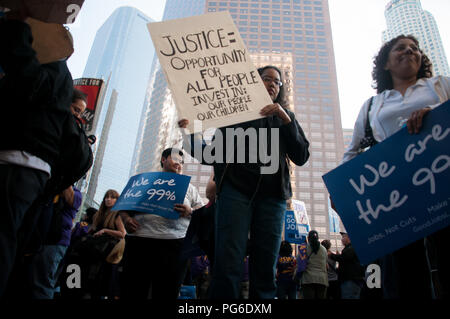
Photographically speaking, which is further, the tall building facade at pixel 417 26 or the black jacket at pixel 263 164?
the tall building facade at pixel 417 26

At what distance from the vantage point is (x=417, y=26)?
9062 centimetres

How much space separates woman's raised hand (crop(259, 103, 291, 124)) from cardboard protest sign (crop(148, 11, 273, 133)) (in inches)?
1.7

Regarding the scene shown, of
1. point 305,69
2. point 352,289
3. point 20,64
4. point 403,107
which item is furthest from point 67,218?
point 305,69

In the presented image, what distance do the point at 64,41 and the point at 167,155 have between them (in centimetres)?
191

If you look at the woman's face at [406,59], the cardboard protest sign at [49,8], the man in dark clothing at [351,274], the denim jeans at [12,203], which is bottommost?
the denim jeans at [12,203]

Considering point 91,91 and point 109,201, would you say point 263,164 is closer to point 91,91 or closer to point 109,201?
point 109,201

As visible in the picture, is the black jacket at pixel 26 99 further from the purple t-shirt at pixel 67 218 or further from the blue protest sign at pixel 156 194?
the purple t-shirt at pixel 67 218

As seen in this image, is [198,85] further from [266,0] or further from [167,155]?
[266,0]

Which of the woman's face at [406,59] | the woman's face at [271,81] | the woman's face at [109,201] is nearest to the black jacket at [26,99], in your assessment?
the woman's face at [271,81]

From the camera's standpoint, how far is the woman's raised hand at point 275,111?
1928mm

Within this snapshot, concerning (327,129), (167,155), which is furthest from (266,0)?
(167,155)

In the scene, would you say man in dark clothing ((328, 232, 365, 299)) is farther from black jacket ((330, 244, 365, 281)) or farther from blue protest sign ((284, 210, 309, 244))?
blue protest sign ((284, 210, 309, 244))

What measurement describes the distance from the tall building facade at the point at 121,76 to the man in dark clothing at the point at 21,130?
411 ft

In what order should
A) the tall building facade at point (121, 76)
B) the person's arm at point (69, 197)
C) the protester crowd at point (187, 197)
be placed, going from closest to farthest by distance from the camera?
the protester crowd at point (187, 197), the person's arm at point (69, 197), the tall building facade at point (121, 76)
